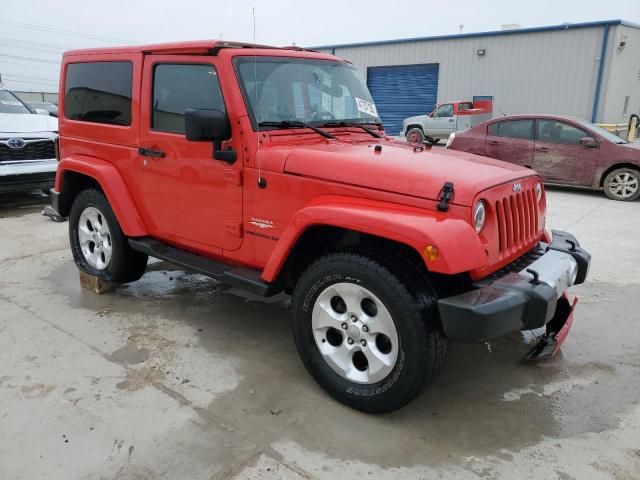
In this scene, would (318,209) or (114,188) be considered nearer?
(318,209)

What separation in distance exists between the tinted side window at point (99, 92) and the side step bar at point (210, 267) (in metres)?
0.96

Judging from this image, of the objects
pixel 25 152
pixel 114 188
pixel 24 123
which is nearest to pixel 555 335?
pixel 114 188

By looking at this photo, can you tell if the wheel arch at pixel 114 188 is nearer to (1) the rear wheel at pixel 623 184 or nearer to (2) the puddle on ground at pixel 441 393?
(2) the puddle on ground at pixel 441 393

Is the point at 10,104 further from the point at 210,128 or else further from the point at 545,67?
the point at 545,67

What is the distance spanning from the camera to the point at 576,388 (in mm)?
3170

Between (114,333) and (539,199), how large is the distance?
10.3 feet

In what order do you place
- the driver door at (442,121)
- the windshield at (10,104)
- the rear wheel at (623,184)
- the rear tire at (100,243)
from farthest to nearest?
the driver door at (442,121) → the rear wheel at (623,184) → the windshield at (10,104) → the rear tire at (100,243)

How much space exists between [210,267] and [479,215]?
1856 mm

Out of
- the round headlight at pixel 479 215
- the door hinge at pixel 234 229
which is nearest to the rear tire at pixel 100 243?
the door hinge at pixel 234 229

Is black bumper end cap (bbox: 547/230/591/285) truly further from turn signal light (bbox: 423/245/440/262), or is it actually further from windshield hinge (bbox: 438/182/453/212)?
turn signal light (bbox: 423/245/440/262)

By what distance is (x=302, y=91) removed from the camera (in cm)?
353

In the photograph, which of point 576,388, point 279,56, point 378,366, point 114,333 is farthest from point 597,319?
point 114,333

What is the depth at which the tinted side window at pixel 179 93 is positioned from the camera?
339 centimetres

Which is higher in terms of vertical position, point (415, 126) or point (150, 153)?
point (150, 153)
